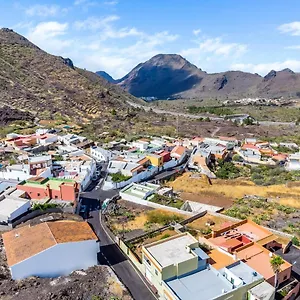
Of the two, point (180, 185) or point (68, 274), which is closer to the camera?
point (68, 274)

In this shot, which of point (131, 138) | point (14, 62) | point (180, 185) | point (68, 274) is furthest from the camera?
point (14, 62)

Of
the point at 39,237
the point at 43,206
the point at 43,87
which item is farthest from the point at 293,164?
the point at 43,87

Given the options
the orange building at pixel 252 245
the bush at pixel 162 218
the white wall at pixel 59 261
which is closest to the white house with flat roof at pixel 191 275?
the orange building at pixel 252 245

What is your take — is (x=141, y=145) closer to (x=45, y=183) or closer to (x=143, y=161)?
(x=143, y=161)

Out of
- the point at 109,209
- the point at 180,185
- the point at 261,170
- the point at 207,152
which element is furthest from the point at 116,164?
the point at 261,170

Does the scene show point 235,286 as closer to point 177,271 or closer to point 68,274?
point 177,271

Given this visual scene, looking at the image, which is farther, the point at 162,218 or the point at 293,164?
the point at 293,164

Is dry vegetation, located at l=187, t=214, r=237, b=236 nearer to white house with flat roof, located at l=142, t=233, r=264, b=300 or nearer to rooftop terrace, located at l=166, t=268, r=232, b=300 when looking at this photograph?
white house with flat roof, located at l=142, t=233, r=264, b=300
